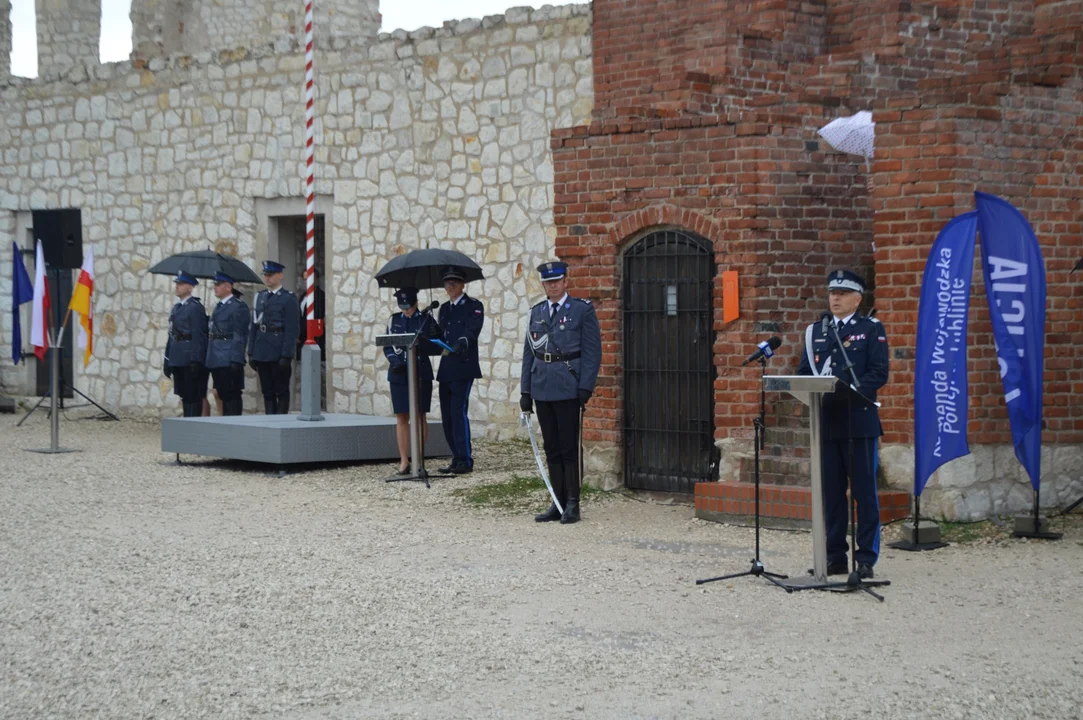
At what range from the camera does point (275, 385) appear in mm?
16031

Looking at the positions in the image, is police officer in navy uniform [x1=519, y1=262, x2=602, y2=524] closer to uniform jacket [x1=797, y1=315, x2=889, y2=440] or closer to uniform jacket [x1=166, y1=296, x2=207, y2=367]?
uniform jacket [x1=797, y1=315, x2=889, y2=440]

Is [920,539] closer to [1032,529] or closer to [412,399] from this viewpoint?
[1032,529]

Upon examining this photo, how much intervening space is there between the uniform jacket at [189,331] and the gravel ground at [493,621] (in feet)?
18.3

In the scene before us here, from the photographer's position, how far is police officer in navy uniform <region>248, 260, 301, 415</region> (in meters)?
15.7

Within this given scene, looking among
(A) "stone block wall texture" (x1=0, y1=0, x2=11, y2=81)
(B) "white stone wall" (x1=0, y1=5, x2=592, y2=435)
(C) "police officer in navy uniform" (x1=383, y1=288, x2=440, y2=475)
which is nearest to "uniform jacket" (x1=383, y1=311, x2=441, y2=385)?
(C) "police officer in navy uniform" (x1=383, y1=288, x2=440, y2=475)

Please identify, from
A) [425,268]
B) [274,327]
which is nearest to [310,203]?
[425,268]

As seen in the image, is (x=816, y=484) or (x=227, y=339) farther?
(x=227, y=339)

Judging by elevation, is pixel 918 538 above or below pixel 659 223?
below

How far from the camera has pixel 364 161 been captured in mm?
16359

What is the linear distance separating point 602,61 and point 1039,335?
527cm

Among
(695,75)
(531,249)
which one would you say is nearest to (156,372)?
(531,249)

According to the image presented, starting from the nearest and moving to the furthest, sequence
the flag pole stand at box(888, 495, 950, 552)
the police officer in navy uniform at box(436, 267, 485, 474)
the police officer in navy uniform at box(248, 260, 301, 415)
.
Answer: the flag pole stand at box(888, 495, 950, 552) < the police officer in navy uniform at box(436, 267, 485, 474) < the police officer in navy uniform at box(248, 260, 301, 415)

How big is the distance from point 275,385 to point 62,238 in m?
4.46

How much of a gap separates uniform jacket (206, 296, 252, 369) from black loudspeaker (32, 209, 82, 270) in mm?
3648
